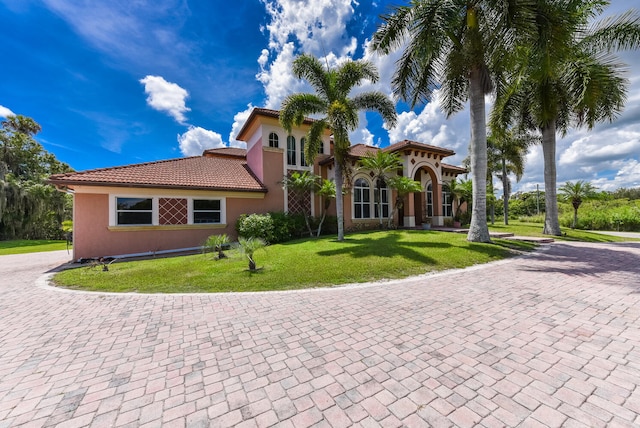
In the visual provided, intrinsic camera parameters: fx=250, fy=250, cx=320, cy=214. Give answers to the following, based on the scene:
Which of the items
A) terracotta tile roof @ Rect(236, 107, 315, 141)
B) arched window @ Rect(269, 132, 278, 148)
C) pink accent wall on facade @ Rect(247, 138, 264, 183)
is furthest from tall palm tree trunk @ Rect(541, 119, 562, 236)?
pink accent wall on facade @ Rect(247, 138, 264, 183)

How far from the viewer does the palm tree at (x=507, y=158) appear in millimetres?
23203

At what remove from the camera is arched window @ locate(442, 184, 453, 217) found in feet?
74.8

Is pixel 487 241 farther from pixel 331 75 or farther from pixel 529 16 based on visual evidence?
pixel 331 75

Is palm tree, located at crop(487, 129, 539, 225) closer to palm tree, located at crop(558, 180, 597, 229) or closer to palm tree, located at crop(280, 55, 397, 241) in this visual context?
palm tree, located at crop(558, 180, 597, 229)

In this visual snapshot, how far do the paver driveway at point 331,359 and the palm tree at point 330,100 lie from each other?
8.37 metres

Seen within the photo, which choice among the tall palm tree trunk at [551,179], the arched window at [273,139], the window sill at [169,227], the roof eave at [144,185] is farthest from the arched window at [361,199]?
the tall palm tree trunk at [551,179]

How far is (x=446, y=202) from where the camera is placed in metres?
23.1

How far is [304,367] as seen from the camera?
3.15 m

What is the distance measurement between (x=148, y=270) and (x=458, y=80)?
17193 millimetres

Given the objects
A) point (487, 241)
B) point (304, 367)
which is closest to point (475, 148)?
point (487, 241)

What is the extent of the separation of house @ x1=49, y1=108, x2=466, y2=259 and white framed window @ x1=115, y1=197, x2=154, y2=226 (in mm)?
41

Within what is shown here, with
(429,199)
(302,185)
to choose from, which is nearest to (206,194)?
(302,185)

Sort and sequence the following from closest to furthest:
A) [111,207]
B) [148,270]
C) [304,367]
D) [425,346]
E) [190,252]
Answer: [304,367]
[425,346]
[148,270]
[111,207]
[190,252]

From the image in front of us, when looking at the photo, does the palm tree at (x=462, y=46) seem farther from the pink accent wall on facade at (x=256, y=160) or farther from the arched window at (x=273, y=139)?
the pink accent wall on facade at (x=256, y=160)
